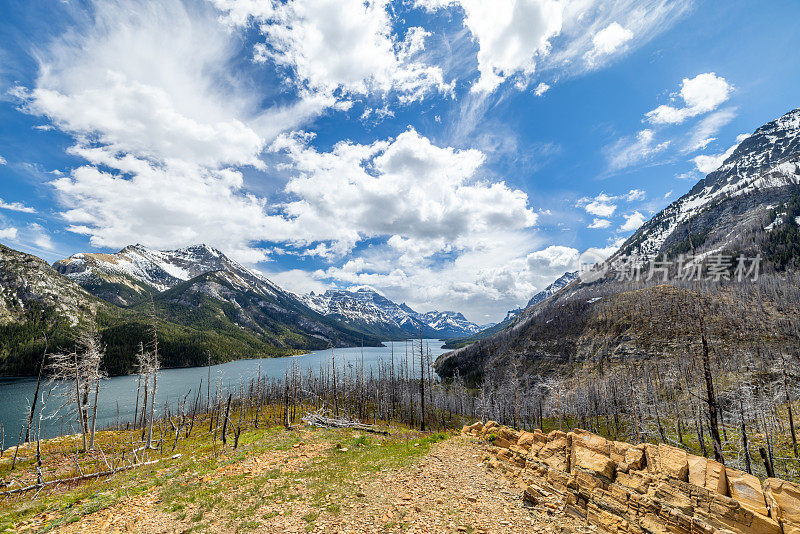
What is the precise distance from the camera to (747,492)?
11195mm

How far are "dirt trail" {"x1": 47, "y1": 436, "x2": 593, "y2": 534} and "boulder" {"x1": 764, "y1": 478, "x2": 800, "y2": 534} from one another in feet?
19.5

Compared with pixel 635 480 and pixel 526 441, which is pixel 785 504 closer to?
pixel 635 480

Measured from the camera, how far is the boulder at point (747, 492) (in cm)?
1073

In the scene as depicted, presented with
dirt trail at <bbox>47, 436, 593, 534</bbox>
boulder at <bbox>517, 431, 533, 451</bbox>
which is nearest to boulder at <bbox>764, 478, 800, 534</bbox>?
dirt trail at <bbox>47, 436, 593, 534</bbox>

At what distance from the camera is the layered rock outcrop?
10.7m

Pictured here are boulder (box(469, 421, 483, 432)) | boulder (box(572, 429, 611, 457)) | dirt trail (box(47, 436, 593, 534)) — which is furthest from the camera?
boulder (box(469, 421, 483, 432))

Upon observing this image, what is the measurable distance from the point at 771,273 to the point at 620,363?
123 metres

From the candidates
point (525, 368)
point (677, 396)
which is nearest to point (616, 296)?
point (525, 368)

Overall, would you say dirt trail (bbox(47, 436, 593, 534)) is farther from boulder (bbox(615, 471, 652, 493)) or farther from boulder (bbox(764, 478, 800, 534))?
boulder (bbox(764, 478, 800, 534))

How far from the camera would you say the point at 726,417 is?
80812mm

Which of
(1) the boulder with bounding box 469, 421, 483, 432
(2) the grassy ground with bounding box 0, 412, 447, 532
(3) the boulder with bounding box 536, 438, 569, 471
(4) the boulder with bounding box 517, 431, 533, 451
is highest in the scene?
(3) the boulder with bounding box 536, 438, 569, 471

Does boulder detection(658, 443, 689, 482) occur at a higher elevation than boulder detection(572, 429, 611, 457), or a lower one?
higher

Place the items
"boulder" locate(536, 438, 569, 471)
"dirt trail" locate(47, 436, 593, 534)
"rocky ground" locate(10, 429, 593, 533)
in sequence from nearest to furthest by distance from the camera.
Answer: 1. "dirt trail" locate(47, 436, 593, 534)
2. "rocky ground" locate(10, 429, 593, 533)
3. "boulder" locate(536, 438, 569, 471)

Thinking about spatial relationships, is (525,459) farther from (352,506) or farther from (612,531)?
(352,506)
